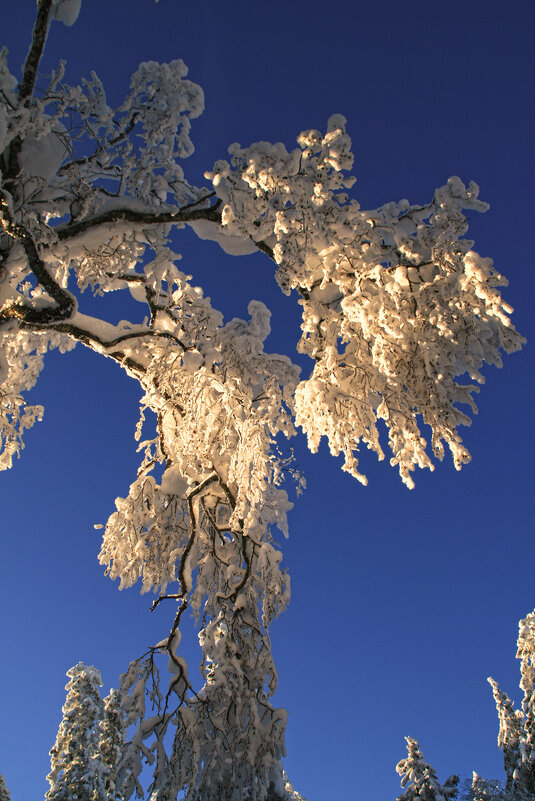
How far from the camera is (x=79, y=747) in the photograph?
568 inches

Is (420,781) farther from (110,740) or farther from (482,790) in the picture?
(110,740)

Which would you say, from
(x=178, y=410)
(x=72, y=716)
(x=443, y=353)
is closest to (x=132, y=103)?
(x=178, y=410)

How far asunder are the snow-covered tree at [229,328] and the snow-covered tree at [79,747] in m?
10.4

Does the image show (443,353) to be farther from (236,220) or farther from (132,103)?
(132,103)

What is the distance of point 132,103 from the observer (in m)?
5.95

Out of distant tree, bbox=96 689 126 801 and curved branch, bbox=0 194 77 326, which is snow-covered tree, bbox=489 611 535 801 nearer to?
distant tree, bbox=96 689 126 801

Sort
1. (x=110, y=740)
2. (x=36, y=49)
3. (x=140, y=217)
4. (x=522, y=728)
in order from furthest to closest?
(x=522, y=728) < (x=110, y=740) < (x=140, y=217) < (x=36, y=49)

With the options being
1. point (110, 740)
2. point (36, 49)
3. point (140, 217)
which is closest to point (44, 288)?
point (140, 217)

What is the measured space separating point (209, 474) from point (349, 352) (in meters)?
3.05

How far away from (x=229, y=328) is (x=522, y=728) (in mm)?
19287

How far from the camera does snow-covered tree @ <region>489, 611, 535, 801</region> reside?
610 inches

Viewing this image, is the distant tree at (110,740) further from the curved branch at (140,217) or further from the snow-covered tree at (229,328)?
the curved branch at (140,217)

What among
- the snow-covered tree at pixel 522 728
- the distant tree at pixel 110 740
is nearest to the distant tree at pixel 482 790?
the snow-covered tree at pixel 522 728

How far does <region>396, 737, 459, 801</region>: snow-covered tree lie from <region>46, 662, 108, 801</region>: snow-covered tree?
10.3 metres
